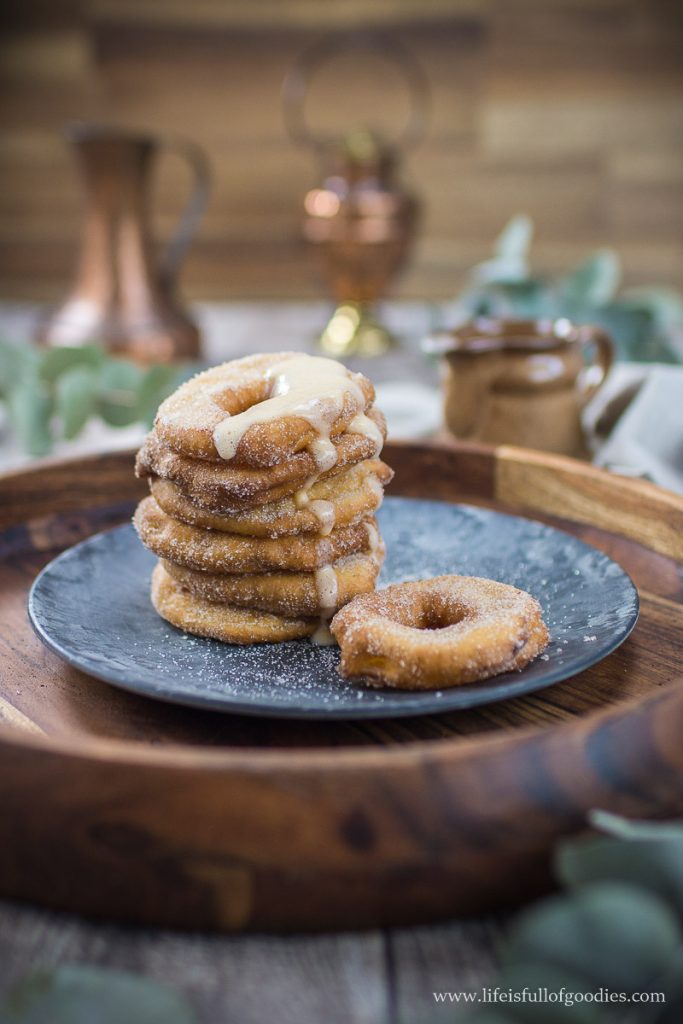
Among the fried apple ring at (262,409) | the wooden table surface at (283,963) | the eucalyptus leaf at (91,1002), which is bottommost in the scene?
the wooden table surface at (283,963)

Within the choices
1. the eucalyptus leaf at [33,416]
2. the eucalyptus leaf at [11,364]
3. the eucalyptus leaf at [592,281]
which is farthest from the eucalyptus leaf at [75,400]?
the eucalyptus leaf at [592,281]

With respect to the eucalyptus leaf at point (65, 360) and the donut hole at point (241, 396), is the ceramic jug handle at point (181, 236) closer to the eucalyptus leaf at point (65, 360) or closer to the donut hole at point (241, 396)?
the eucalyptus leaf at point (65, 360)

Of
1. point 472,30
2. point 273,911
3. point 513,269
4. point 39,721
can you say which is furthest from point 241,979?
point 472,30

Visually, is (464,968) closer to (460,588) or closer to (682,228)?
(460,588)

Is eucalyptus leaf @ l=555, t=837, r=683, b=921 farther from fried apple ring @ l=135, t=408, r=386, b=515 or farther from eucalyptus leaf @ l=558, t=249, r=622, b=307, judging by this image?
eucalyptus leaf @ l=558, t=249, r=622, b=307

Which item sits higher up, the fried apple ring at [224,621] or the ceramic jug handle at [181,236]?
the ceramic jug handle at [181,236]

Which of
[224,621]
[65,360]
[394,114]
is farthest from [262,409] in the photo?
[394,114]
